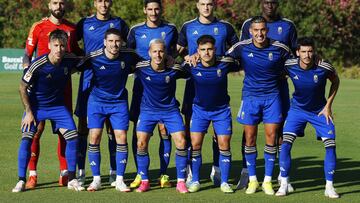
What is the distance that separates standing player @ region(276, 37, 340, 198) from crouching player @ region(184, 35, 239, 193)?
686mm

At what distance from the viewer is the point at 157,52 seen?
33.7ft

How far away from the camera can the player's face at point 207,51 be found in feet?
33.7

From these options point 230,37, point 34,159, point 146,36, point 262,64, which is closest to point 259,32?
point 262,64

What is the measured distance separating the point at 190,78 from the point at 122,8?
107 ft

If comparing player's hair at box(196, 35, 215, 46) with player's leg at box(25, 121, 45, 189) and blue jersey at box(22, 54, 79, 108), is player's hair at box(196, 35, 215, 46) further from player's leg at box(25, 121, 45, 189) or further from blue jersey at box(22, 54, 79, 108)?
player's leg at box(25, 121, 45, 189)

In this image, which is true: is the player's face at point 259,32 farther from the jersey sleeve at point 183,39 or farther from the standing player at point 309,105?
the jersey sleeve at point 183,39

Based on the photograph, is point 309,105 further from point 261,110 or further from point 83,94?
point 83,94

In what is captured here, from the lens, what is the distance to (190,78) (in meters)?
10.7

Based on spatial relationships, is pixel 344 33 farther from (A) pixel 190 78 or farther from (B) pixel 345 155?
(A) pixel 190 78

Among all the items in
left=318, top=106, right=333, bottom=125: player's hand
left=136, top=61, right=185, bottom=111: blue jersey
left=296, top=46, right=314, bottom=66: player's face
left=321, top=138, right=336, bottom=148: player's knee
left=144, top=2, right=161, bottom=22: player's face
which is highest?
left=144, top=2, right=161, bottom=22: player's face

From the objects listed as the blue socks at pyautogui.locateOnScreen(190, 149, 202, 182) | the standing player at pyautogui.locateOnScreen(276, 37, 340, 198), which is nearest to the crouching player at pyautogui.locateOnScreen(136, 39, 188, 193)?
the blue socks at pyautogui.locateOnScreen(190, 149, 202, 182)

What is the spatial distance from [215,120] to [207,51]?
0.88 m

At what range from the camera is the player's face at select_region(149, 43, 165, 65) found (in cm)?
1028

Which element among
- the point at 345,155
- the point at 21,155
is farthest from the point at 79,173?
the point at 345,155
